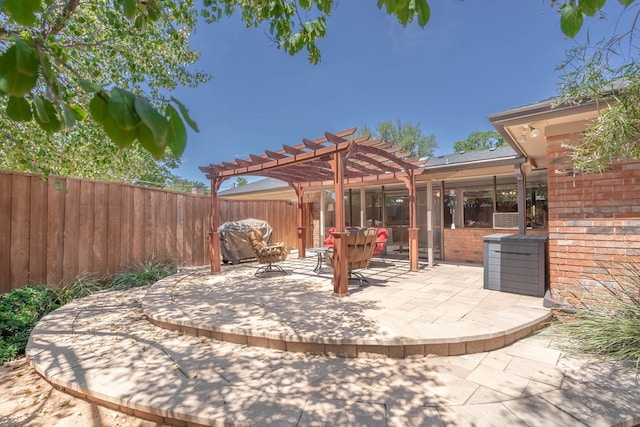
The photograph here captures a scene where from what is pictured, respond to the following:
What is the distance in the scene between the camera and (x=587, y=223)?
3742mm

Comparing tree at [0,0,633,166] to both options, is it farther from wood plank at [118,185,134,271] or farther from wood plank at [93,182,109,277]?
wood plank at [118,185,134,271]

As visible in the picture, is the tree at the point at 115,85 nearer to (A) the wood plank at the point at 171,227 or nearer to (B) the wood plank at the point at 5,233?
(B) the wood plank at the point at 5,233

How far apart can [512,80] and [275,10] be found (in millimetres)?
17677

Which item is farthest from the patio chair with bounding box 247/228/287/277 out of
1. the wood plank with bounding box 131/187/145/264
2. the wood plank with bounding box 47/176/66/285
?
the wood plank with bounding box 47/176/66/285

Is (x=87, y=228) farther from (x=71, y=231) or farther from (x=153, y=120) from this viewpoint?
(x=153, y=120)

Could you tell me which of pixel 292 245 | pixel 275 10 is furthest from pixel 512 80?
pixel 275 10

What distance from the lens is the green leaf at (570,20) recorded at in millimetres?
1347

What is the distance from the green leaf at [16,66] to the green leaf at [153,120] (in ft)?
0.75

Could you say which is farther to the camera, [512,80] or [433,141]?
[433,141]

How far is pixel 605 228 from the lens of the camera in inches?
142

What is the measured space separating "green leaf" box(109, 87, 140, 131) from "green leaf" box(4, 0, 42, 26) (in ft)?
0.85

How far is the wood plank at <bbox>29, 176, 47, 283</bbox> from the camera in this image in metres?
4.86

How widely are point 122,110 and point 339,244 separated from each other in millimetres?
4325

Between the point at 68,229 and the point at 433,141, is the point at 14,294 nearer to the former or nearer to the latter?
the point at 68,229
